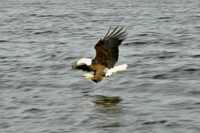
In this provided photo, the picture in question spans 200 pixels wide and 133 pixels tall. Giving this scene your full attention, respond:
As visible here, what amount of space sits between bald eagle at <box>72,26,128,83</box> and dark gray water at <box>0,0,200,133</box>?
0.54 m

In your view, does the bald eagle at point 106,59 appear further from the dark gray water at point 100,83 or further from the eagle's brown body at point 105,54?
the dark gray water at point 100,83

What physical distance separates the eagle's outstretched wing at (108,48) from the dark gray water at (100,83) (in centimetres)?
74

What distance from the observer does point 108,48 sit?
9344mm

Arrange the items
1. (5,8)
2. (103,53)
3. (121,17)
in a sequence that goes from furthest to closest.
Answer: (5,8), (121,17), (103,53)

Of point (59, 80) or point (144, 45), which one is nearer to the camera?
point (59, 80)

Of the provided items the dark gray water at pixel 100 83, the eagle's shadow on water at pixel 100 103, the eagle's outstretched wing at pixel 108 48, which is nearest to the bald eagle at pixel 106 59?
the eagle's outstretched wing at pixel 108 48

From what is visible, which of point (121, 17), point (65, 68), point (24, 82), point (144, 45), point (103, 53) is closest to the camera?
point (103, 53)

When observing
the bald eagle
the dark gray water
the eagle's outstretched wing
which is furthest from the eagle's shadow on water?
the eagle's outstretched wing

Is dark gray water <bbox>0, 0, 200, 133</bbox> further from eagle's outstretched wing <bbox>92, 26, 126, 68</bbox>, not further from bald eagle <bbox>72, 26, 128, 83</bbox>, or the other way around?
eagle's outstretched wing <bbox>92, 26, 126, 68</bbox>

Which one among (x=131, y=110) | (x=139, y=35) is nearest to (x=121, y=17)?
Result: (x=139, y=35)

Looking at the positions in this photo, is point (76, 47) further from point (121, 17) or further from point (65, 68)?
point (121, 17)

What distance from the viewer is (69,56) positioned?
13.5m

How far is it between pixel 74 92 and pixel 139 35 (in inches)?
265

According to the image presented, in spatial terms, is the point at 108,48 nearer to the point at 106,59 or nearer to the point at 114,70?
the point at 106,59
